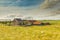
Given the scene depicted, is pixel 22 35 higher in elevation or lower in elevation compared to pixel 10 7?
lower

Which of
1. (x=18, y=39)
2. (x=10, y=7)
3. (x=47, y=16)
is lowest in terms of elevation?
(x=18, y=39)

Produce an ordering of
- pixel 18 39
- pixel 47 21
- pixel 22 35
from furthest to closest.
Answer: pixel 47 21 → pixel 22 35 → pixel 18 39

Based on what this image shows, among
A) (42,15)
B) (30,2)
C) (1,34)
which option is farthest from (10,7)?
(1,34)

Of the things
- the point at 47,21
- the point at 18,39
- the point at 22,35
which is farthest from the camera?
the point at 47,21

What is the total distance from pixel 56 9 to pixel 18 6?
1.91 metres

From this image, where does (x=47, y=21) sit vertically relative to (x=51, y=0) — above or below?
below

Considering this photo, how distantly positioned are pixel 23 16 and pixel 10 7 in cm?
80

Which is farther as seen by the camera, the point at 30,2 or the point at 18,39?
the point at 30,2

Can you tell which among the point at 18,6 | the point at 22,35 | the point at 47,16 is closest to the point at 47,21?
the point at 47,16

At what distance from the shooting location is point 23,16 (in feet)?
21.5

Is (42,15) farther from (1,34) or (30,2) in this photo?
(1,34)

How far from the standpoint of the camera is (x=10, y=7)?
6602 mm

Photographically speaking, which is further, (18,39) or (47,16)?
(47,16)

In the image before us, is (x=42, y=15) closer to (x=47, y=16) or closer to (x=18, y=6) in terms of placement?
(x=47, y=16)
